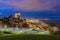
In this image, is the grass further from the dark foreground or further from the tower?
the tower

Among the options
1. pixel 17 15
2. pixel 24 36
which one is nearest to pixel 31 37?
pixel 24 36

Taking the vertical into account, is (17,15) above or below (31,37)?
above

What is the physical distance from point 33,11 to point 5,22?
56 cm

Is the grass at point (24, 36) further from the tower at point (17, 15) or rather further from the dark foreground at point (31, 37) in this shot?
the tower at point (17, 15)

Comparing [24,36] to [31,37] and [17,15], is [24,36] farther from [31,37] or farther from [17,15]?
[17,15]

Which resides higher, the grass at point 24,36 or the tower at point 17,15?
the tower at point 17,15

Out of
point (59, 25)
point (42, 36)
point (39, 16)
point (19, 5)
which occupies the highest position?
point (19, 5)

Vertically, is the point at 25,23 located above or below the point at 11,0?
below

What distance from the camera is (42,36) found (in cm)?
302

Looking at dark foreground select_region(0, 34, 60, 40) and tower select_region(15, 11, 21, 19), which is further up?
tower select_region(15, 11, 21, 19)

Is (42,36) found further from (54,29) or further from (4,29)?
(4,29)

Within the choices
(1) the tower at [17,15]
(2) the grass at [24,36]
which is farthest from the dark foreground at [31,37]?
(1) the tower at [17,15]

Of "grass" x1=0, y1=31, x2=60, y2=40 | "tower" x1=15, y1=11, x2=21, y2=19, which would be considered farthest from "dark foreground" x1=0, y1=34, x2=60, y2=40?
"tower" x1=15, y1=11, x2=21, y2=19

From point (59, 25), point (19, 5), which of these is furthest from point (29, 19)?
point (59, 25)
